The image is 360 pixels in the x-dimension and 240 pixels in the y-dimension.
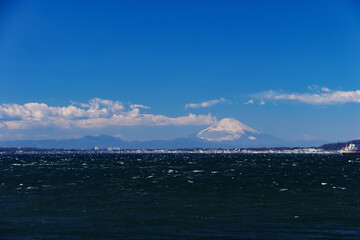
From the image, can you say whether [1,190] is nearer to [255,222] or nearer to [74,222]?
[74,222]

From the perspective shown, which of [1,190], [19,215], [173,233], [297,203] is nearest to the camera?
[173,233]

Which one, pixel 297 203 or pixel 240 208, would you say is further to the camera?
pixel 297 203

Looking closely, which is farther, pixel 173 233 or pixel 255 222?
pixel 255 222

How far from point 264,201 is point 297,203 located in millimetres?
3933

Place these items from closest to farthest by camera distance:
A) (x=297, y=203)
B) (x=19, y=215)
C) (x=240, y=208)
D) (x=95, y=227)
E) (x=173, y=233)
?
(x=173, y=233)
(x=95, y=227)
(x=19, y=215)
(x=240, y=208)
(x=297, y=203)

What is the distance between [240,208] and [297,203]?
321 inches

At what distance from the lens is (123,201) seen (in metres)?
47.2

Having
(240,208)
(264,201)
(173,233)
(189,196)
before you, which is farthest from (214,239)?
(189,196)

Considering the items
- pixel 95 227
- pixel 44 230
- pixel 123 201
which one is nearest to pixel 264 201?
pixel 123 201

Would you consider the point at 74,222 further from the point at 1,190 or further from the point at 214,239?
the point at 1,190

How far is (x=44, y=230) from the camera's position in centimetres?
3178

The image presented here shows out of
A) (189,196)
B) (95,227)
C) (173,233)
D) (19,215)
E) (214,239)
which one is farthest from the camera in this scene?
(189,196)

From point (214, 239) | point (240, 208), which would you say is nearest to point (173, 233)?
point (214, 239)

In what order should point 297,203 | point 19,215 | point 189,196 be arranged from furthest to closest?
point 189,196 < point 297,203 < point 19,215
